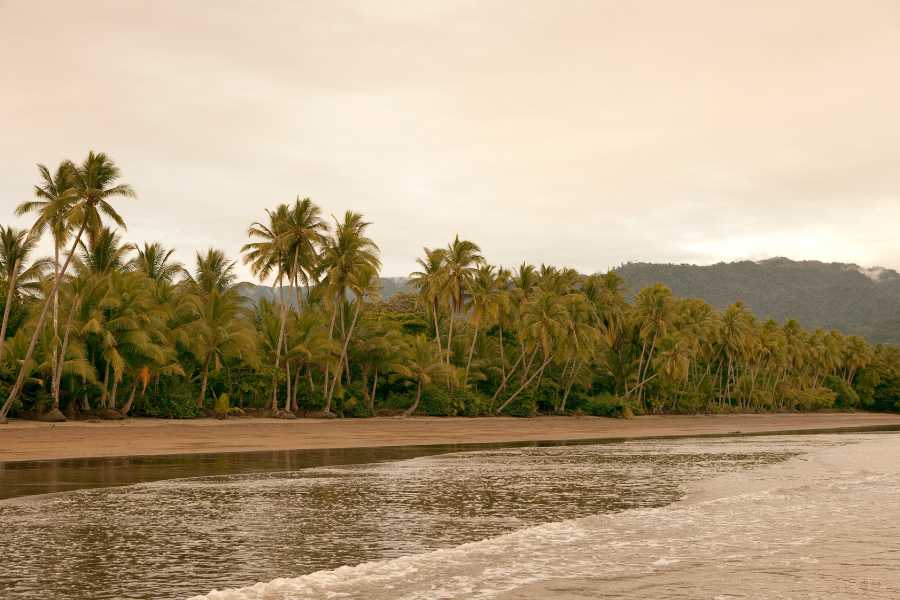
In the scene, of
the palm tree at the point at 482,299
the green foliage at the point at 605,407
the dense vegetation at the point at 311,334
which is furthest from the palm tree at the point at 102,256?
the green foliage at the point at 605,407

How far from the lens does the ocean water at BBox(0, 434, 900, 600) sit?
9.24 meters

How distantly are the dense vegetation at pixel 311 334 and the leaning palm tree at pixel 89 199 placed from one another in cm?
7

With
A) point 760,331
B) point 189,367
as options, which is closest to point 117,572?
point 189,367

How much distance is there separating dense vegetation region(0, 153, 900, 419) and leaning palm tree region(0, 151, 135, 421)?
7cm

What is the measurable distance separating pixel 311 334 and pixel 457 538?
1492 inches

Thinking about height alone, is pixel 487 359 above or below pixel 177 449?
above

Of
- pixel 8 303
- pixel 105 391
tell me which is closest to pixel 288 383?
pixel 105 391

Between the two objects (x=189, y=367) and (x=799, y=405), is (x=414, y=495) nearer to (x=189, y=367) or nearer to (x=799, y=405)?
(x=189, y=367)

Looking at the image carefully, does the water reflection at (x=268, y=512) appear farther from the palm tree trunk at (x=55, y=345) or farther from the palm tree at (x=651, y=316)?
the palm tree at (x=651, y=316)

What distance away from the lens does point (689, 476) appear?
2234 centimetres

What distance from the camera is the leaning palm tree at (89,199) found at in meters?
36.4

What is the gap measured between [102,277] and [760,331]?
78.9 m

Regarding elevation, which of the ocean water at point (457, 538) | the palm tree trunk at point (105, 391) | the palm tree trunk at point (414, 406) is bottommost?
the ocean water at point (457, 538)

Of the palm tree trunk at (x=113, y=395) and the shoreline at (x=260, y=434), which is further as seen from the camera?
the palm tree trunk at (x=113, y=395)
